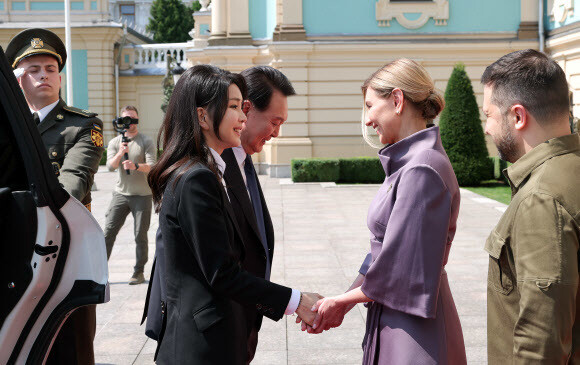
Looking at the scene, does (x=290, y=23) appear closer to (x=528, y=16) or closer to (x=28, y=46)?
(x=528, y=16)

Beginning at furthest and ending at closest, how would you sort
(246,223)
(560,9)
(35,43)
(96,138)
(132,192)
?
(560,9) → (132,192) → (96,138) → (35,43) → (246,223)

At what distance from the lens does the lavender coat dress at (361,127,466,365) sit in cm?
260

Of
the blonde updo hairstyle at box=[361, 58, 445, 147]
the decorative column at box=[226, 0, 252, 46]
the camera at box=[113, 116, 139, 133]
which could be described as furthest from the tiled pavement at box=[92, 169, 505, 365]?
the decorative column at box=[226, 0, 252, 46]

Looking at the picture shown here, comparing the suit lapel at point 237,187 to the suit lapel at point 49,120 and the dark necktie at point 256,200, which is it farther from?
the suit lapel at point 49,120

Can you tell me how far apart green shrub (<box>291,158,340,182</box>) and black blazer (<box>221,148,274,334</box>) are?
16447 millimetres

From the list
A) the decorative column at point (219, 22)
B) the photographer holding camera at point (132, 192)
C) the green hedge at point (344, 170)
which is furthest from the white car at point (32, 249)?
the decorative column at point (219, 22)

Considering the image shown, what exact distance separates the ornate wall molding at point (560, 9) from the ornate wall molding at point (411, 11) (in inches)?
122

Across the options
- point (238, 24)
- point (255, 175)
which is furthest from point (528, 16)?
point (255, 175)

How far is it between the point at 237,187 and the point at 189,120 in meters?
0.47

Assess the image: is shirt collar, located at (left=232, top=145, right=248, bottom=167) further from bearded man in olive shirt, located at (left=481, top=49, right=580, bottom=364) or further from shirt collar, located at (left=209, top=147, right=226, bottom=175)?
bearded man in olive shirt, located at (left=481, top=49, right=580, bottom=364)

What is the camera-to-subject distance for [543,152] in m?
2.23

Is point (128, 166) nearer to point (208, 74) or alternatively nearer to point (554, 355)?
point (208, 74)

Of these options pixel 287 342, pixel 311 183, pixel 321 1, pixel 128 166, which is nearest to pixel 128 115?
pixel 128 166

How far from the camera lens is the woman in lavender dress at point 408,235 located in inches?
103
